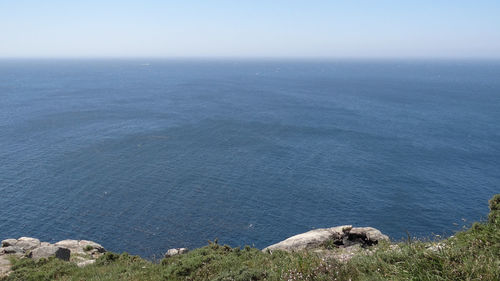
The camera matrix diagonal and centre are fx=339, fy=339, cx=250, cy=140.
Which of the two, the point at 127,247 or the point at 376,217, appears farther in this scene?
the point at 376,217

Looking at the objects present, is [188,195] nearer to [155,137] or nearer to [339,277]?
[155,137]

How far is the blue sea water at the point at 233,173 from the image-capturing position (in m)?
66.3

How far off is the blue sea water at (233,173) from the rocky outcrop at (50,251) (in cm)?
1961

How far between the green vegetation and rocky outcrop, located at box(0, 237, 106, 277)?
5.96 feet

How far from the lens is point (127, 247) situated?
59406mm

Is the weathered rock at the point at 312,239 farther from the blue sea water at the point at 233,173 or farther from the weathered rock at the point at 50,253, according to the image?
the blue sea water at the point at 233,173

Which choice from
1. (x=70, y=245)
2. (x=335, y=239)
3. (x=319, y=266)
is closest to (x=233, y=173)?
(x=70, y=245)

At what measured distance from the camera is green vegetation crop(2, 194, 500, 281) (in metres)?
14.3

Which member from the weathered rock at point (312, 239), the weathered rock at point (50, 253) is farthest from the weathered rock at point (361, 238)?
the weathered rock at point (50, 253)

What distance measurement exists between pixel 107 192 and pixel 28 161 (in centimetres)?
3217

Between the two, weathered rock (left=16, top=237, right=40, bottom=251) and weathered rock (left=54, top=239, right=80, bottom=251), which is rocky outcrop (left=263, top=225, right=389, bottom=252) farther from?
weathered rock (left=16, top=237, right=40, bottom=251)

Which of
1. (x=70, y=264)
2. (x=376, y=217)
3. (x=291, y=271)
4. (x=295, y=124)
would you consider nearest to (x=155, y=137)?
(x=295, y=124)

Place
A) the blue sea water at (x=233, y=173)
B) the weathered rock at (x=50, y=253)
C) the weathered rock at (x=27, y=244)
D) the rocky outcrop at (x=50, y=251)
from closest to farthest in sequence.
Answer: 1. the rocky outcrop at (x=50, y=251)
2. the weathered rock at (x=50, y=253)
3. the weathered rock at (x=27, y=244)
4. the blue sea water at (x=233, y=173)

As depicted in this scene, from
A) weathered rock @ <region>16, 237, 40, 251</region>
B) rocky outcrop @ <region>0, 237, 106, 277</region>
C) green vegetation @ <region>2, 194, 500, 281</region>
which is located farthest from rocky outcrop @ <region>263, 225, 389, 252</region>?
weathered rock @ <region>16, 237, 40, 251</region>
